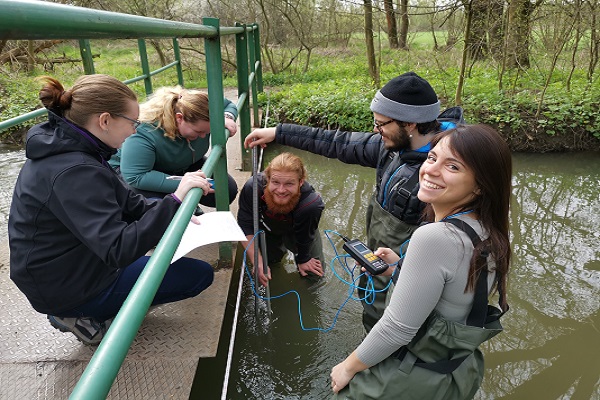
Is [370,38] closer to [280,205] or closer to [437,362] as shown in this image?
[280,205]

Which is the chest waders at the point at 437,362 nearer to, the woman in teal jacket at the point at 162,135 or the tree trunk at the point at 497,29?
the woman in teal jacket at the point at 162,135

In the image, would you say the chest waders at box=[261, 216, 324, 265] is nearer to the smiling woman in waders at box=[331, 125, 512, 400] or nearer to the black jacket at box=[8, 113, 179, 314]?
the black jacket at box=[8, 113, 179, 314]

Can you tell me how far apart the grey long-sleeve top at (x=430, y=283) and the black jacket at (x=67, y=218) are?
80 cm

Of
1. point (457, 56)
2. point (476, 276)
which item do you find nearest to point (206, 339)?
point (476, 276)

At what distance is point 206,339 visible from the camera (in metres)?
2.01

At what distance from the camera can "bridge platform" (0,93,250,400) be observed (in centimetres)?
174

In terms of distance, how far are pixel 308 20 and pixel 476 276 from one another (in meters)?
11.3

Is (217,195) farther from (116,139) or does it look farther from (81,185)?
(81,185)

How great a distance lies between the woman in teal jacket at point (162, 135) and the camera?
250 centimetres

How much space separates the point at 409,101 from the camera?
1855mm

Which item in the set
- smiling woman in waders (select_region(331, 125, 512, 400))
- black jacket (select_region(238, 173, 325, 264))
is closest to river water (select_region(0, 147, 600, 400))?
black jacket (select_region(238, 173, 325, 264))

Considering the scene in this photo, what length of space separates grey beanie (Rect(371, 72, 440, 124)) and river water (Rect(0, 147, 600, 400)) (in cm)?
120

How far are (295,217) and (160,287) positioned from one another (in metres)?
1.09

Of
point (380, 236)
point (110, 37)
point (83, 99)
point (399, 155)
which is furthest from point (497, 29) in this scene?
point (110, 37)
